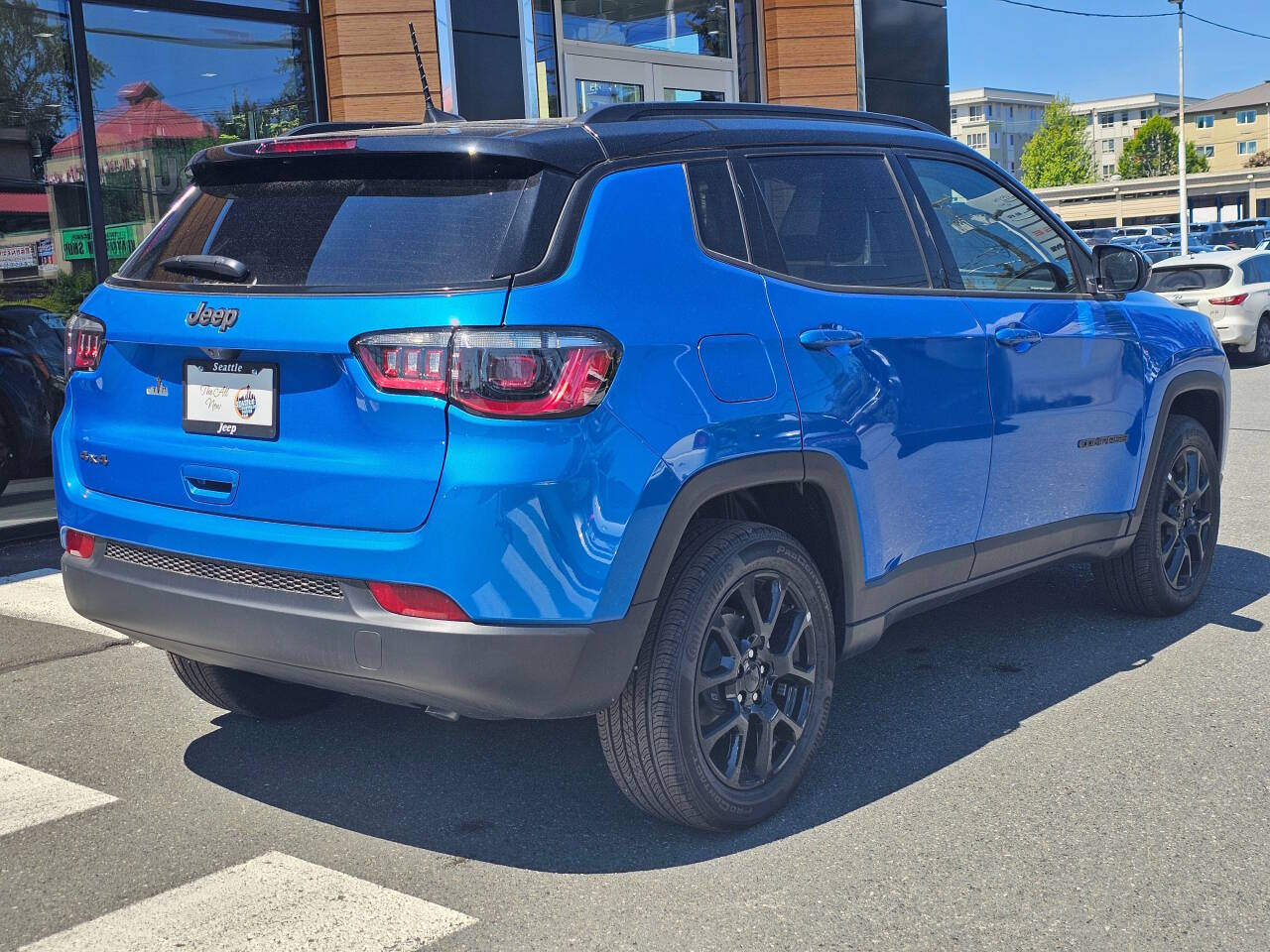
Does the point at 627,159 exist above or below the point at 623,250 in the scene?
above

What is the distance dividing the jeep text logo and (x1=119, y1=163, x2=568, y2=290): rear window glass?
0.10m

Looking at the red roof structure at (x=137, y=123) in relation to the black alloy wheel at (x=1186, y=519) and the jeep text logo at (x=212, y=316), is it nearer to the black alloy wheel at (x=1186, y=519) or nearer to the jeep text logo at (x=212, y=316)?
the jeep text logo at (x=212, y=316)

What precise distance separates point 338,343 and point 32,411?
20.7 feet

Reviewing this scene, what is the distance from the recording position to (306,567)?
3.19m

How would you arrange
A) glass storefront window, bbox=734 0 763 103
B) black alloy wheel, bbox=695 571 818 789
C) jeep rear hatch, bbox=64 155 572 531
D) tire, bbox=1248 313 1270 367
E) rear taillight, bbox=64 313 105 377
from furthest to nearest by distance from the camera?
tire, bbox=1248 313 1270 367 < glass storefront window, bbox=734 0 763 103 < rear taillight, bbox=64 313 105 377 < black alloy wheel, bbox=695 571 818 789 < jeep rear hatch, bbox=64 155 572 531

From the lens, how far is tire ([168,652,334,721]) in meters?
4.30

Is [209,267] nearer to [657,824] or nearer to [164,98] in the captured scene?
[657,824]

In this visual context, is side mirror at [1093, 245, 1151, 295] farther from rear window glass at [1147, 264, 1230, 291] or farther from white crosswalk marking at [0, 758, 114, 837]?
rear window glass at [1147, 264, 1230, 291]

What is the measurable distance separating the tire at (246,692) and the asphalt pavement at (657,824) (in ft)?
0.22

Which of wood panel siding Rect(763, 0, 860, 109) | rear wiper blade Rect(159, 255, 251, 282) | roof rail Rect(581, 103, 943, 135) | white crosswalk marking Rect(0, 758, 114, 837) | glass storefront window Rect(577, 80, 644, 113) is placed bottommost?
white crosswalk marking Rect(0, 758, 114, 837)

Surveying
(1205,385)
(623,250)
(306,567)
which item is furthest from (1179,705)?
(306,567)

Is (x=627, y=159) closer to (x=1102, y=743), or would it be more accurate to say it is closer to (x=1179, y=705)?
(x=1102, y=743)

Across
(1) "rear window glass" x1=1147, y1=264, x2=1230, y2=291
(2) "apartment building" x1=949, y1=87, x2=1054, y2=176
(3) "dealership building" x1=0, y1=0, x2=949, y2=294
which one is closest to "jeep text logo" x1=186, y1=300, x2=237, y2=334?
(3) "dealership building" x1=0, y1=0, x2=949, y2=294

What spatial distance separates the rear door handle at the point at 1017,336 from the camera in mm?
4422
